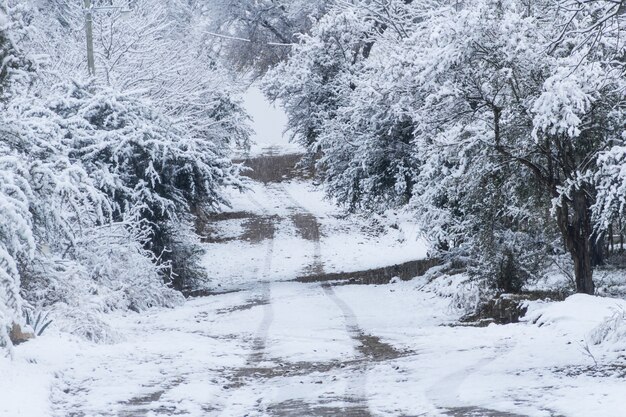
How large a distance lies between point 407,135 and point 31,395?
61.2ft

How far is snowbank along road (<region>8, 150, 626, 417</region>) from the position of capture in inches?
332

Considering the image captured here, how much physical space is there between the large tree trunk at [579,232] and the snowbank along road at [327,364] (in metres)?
2.32

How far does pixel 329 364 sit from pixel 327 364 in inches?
1.0

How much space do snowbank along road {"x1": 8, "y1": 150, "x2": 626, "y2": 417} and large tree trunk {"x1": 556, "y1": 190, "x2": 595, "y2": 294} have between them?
7.61ft

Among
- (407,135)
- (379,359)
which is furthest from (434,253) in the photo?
(379,359)

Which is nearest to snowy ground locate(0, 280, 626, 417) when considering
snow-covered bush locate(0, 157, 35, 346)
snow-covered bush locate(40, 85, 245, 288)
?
snow-covered bush locate(0, 157, 35, 346)

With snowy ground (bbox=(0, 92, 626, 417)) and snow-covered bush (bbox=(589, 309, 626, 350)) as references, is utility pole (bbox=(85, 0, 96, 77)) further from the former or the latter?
snow-covered bush (bbox=(589, 309, 626, 350))

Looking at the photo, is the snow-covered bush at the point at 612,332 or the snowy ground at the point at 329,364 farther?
the snow-covered bush at the point at 612,332

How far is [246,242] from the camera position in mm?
36906

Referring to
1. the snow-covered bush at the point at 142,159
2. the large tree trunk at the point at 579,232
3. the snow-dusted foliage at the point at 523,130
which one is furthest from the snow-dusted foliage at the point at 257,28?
the large tree trunk at the point at 579,232

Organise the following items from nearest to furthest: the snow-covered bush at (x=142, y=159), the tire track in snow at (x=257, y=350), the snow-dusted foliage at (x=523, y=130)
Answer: the tire track in snow at (x=257, y=350) → the snow-dusted foliage at (x=523, y=130) → the snow-covered bush at (x=142, y=159)

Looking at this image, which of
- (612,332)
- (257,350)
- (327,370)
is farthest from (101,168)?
(612,332)

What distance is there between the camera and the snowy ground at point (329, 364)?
27.6 ft

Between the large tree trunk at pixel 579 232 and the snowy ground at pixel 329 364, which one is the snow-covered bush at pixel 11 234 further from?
the large tree trunk at pixel 579 232
